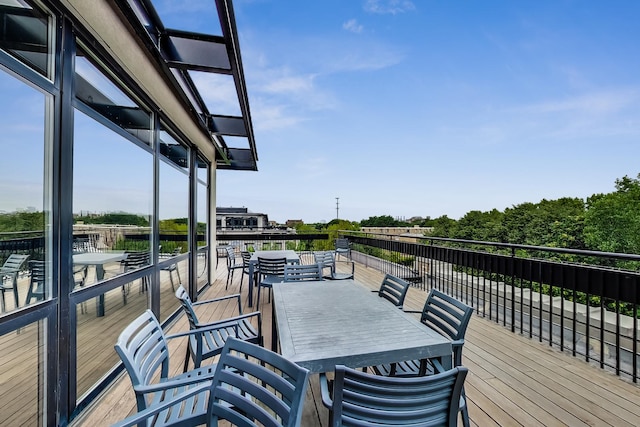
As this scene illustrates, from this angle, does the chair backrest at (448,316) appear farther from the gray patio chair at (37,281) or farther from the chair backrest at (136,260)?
the chair backrest at (136,260)

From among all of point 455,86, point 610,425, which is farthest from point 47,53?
point 455,86

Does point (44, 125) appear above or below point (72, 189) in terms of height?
above

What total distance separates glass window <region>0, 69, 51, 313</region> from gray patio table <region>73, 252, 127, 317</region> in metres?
0.30

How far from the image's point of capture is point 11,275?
1442 millimetres

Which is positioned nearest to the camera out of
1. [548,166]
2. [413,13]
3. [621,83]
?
[413,13]

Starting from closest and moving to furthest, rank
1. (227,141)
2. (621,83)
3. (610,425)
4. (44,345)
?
(44,345) → (610,425) → (227,141) → (621,83)

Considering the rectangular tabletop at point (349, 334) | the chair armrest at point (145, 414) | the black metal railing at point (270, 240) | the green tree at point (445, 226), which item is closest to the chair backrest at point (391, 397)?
the rectangular tabletop at point (349, 334)

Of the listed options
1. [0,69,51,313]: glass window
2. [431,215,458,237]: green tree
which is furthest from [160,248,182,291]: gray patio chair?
[431,215,458,237]: green tree

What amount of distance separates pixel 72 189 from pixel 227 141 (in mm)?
4199

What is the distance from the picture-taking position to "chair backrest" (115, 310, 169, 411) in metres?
1.24

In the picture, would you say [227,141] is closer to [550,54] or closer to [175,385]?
[175,385]

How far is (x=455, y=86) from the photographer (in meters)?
10.2

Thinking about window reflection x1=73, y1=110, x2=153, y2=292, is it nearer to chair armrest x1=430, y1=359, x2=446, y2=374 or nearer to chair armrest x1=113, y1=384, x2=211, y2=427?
chair armrest x1=113, y1=384, x2=211, y2=427

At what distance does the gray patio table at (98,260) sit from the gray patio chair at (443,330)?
2083mm
